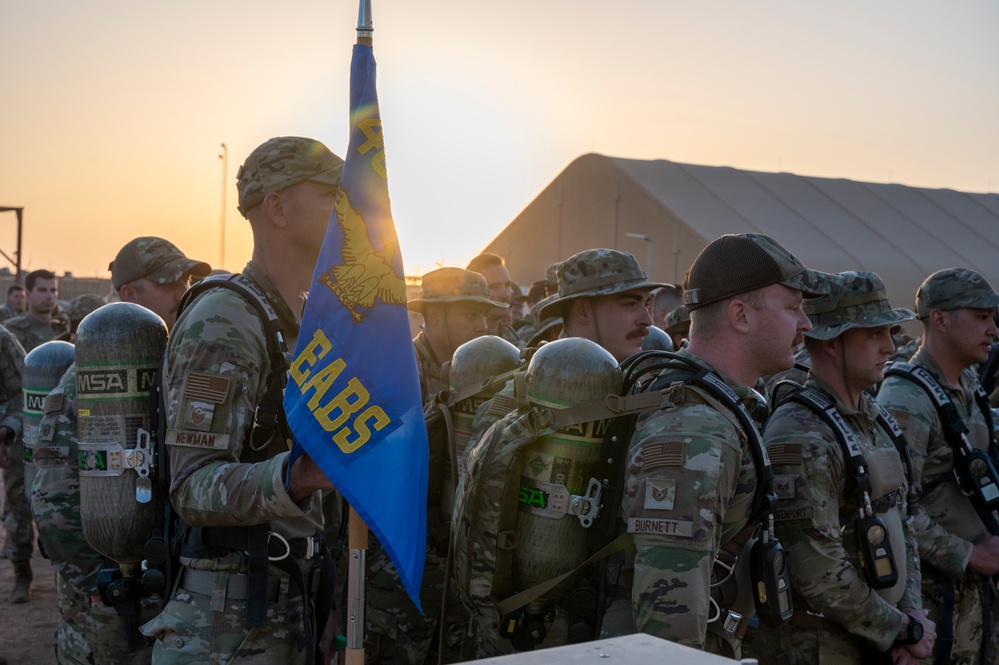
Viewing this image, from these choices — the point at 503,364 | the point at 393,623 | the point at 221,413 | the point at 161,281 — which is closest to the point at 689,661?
the point at 221,413

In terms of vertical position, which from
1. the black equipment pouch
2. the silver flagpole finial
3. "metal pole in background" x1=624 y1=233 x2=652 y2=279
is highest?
"metal pole in background" x1=624 y1=233 x2=652 y2=279

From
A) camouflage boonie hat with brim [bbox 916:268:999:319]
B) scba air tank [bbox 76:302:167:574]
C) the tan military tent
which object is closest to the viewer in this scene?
scba air tank [bbox 76:302:167:574]

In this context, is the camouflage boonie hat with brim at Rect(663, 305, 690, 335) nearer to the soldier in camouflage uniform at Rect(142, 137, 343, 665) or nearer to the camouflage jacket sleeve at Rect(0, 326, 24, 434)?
the soldier in camouflage uniform at Rect(142, 137, 343, 665)

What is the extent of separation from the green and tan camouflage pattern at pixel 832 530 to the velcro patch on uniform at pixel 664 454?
1.14 meters

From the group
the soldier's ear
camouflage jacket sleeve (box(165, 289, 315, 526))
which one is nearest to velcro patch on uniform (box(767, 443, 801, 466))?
camouflage jacket sleeve (box(165, 289, 315, 526))

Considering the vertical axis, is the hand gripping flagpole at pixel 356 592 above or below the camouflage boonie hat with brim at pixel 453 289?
below

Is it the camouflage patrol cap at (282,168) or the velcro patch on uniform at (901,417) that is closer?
the camouflage patrol cap at (282,168)

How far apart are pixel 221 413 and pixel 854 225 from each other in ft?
132

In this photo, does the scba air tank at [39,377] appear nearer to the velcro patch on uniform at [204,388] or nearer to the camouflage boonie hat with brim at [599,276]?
the velcro patch on uniform at [204,388]

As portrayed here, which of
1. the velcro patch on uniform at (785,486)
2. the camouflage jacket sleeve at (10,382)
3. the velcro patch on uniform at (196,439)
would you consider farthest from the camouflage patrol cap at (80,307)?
the velcro patch on uniform at (785,486)

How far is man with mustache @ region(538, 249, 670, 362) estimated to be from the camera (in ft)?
17.3

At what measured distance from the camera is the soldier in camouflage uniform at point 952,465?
520cm

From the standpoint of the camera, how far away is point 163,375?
3.23 metres

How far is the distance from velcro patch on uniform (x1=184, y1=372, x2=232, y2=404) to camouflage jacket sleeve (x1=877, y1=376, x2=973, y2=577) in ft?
11.4
